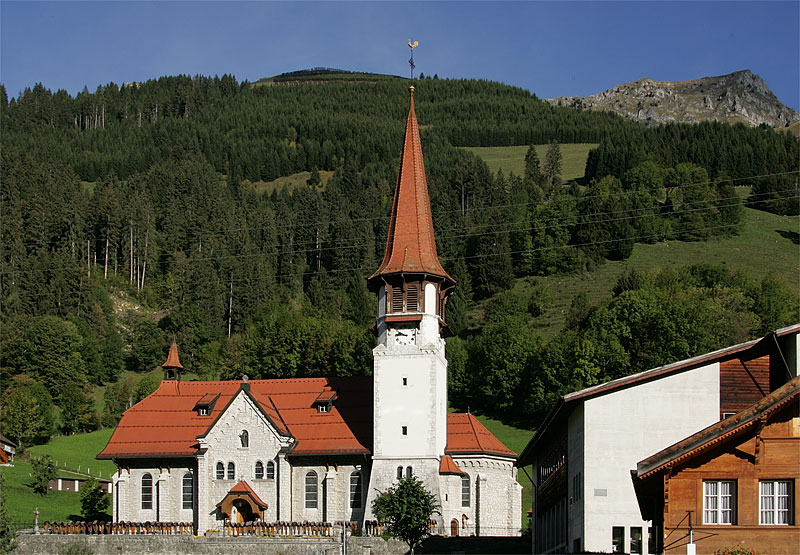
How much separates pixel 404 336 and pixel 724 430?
1776 inches

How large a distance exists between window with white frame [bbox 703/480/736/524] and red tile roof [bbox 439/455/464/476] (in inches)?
1694

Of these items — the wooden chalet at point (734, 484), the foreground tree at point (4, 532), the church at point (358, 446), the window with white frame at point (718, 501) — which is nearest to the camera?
the wooden chalet at point (734, 484)

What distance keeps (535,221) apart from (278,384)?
97201mm

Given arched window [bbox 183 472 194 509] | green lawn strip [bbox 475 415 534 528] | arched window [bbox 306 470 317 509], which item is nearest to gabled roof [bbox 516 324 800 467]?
arched window [bbox 306 470 317 509]

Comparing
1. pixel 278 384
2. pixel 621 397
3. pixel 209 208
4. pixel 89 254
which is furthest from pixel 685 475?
pixel 209 208

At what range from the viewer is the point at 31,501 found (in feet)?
268

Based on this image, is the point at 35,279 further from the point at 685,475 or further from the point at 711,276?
the point at 685,475

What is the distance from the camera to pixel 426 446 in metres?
69.7

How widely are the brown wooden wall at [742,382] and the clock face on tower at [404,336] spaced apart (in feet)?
108

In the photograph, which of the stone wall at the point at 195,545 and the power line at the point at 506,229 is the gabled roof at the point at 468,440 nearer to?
the stone wall at the point at 195,545

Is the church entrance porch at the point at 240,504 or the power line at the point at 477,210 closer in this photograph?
the church entrance porch at the point at 240,504

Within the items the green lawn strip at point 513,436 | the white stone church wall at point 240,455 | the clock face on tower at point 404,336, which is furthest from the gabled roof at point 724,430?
the green lawn strip at point 513,436

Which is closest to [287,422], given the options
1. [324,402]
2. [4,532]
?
[324,402]

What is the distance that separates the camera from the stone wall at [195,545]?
201 feet
